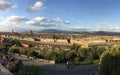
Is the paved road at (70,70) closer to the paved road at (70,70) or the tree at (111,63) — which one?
the paved road at (70,70)

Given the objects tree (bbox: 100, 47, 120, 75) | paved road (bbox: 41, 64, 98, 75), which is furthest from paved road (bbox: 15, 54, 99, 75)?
tree (bbox: 100, 47, 120, 75)

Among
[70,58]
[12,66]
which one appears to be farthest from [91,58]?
[12,66]

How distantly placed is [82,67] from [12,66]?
32.1 feet

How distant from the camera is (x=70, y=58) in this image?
4119 cm

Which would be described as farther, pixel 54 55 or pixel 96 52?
pixel 96 52

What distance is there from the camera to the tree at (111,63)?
19125 millimetres

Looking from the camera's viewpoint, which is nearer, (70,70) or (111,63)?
(111,63)

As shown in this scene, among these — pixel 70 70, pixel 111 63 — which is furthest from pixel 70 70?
pixel 111 63

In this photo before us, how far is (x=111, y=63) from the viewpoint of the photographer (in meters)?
19.1

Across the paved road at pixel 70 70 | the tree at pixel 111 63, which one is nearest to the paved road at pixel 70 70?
the paved road at pixel 70 70

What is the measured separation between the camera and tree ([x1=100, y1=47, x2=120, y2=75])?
1912 cm

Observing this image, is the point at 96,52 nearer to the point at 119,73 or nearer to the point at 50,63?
the point at 50,63

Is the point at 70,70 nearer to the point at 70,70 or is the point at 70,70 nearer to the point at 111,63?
the point at 70,70

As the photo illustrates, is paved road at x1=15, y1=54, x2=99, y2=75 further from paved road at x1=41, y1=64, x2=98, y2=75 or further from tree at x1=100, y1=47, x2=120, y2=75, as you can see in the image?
tree at x1=100, y1=47, x2=120, y2=75
